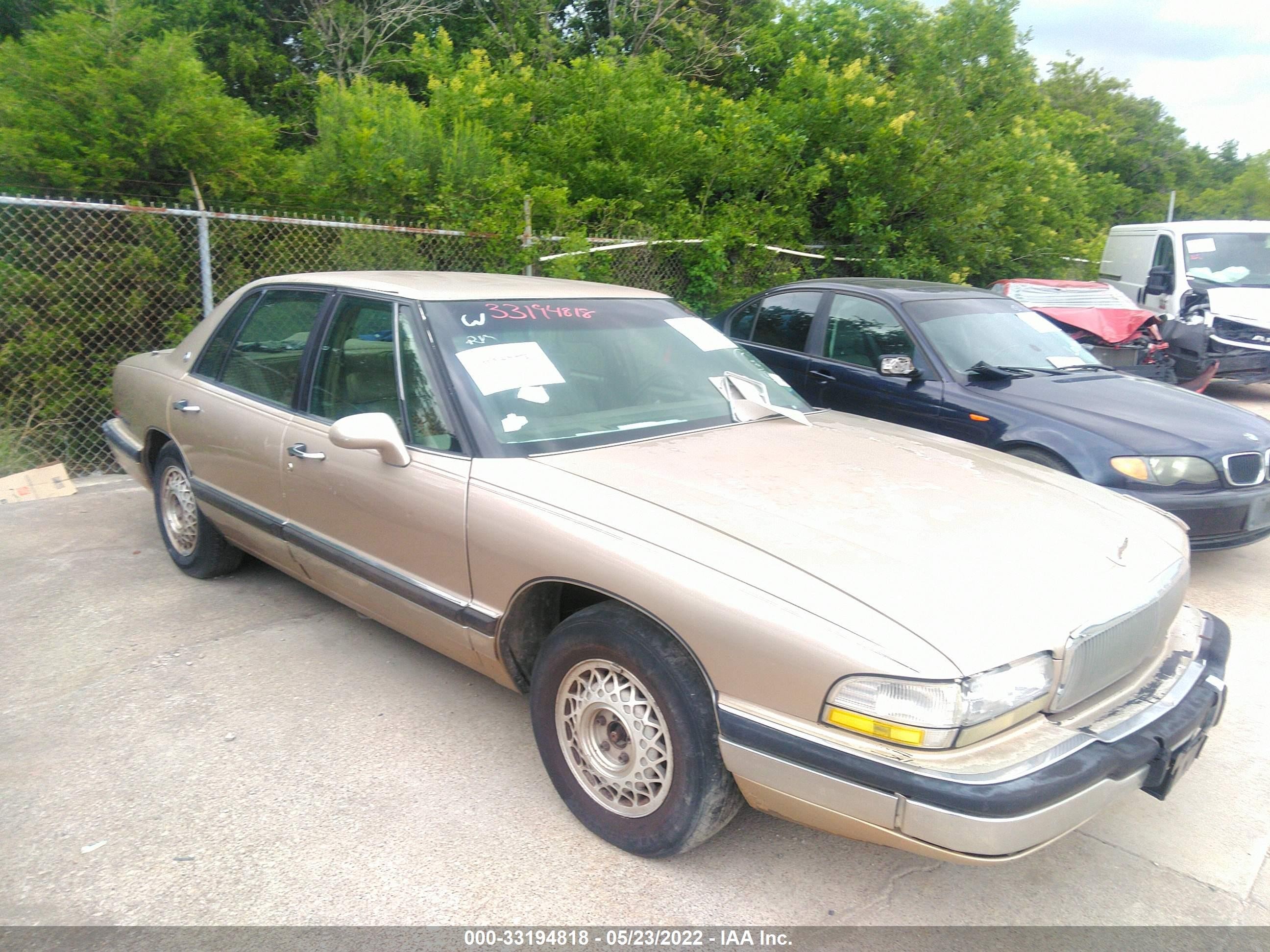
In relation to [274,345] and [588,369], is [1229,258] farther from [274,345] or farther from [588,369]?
[274,345]

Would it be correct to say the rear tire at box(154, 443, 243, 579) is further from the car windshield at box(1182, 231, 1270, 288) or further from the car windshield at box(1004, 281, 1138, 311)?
the car windshield at box(1182, 231, 1270, 288)

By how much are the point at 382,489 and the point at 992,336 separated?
4393 mm

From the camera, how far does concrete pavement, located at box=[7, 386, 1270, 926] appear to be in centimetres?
258

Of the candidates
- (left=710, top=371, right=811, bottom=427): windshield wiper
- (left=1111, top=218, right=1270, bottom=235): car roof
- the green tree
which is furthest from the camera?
(left=1111, top=218, right=1270, bottom=235): car roof

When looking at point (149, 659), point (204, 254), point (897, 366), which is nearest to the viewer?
point (149, 659)

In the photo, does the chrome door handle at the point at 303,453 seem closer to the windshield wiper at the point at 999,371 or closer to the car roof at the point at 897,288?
the windshield wiper at the point at 999,371

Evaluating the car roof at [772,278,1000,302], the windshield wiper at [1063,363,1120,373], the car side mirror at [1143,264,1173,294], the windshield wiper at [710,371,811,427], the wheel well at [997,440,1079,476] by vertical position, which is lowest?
the wheel well at [997,440,1079,476]

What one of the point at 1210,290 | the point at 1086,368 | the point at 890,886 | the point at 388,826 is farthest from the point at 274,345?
the point at 1210,290

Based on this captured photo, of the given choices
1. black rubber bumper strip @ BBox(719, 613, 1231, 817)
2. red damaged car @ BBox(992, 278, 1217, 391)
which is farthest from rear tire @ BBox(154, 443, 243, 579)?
red damaged car @ BBox(992, 278, 1217, 391)

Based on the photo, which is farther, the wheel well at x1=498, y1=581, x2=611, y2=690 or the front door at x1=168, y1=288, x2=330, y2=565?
the front door at x1=168, y1=288, x2=330, y2=565

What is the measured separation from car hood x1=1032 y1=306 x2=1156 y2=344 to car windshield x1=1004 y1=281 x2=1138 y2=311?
78 millimetres

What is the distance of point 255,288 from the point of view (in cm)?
452

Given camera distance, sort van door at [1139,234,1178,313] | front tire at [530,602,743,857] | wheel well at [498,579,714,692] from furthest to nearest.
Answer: van door at [1139,234,1178,313] < wheel well at [498,579,714,692] < front tire at [530,602,743,857]

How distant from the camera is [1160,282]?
11.0 meters
